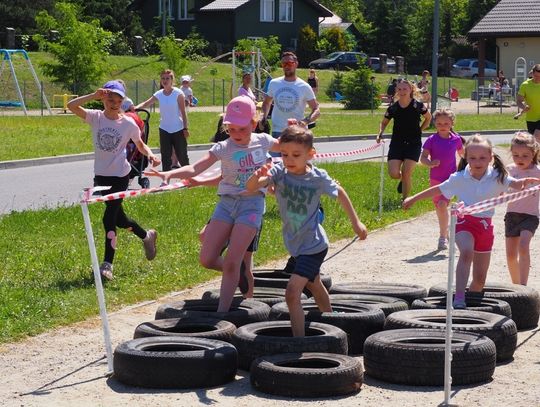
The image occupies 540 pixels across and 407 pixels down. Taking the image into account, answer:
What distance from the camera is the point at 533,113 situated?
18.9 m

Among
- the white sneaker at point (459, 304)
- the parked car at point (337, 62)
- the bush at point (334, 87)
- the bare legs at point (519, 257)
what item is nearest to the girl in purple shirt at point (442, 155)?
the bare legs at point (519, 257)

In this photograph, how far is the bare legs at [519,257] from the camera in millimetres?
10125

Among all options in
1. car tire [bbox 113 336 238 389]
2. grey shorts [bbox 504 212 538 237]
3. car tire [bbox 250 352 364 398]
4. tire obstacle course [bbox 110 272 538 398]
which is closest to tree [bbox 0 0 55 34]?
grey shorts [bbox 504 212 538 237]

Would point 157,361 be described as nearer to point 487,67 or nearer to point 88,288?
point 88,288

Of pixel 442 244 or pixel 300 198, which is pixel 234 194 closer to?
pixel 300 198

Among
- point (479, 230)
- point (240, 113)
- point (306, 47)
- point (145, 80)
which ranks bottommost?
point (145, 80)

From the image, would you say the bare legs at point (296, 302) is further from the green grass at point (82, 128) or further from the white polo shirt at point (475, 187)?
the green grass at point (82, 128)

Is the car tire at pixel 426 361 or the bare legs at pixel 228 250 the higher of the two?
the bare legs at pixel 228 250

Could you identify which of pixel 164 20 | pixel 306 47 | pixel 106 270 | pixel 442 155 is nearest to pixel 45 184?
pixel 442 155

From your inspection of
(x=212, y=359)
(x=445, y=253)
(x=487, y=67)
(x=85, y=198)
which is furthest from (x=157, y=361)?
(x=487, y=67)

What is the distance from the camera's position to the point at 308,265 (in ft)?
25.6

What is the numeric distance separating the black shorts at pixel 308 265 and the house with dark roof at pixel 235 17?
70.2 metres

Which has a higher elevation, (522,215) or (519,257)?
(522,215)

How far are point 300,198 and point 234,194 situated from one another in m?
1.04
